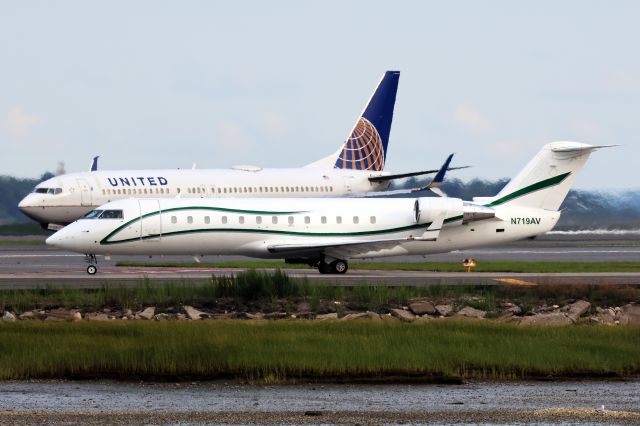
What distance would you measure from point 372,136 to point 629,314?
138 feet

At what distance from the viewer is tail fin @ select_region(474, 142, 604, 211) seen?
49250mm

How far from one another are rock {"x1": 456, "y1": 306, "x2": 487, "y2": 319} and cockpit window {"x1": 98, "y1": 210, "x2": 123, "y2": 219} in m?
16.3

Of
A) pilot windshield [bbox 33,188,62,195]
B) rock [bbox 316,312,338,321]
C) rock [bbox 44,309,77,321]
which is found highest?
pilot windshield [bbox 33,188,62,195]

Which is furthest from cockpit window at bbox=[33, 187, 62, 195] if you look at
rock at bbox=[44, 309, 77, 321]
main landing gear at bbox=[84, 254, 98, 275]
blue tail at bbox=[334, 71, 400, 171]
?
rock at bbox=[44, 309, 77, 321]

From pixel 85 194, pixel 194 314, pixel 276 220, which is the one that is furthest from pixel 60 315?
pixel 85 194

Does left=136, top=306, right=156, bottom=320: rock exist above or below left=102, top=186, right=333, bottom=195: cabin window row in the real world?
below

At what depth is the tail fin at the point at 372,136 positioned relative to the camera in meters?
74.6

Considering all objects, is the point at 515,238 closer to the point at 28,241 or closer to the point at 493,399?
the point at 493,399

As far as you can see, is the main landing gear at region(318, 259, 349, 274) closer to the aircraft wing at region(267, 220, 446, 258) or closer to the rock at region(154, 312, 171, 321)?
the aircraft wing at region(267, 220, 446, 258)

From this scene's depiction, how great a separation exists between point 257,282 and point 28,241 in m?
45.3

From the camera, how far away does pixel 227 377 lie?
2552 cm

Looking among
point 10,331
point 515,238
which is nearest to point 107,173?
point 515,238

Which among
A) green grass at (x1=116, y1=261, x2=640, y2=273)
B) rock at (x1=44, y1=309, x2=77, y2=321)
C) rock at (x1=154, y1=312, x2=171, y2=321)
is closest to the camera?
rock at (x1=44, y1=309, x2=77, y2=321)

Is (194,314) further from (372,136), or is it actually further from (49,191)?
(372,136)
